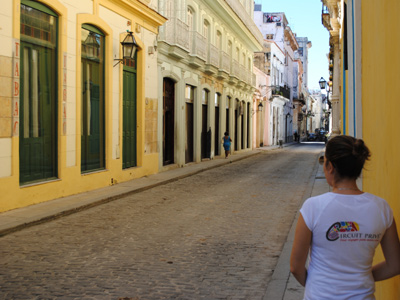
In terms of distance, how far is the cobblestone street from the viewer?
5086 millimetres

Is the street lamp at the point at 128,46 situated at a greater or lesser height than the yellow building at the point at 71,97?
greater

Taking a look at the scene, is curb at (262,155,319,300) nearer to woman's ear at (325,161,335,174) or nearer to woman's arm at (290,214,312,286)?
woman's arm at (290,214,312,286)

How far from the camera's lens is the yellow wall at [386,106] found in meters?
2.67

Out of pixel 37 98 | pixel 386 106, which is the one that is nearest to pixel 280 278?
pixel 386 106

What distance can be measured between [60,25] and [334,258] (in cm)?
1038

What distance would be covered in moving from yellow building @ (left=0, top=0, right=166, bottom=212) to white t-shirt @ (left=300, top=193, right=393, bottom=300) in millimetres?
8052

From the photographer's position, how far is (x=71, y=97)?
11.8 metres

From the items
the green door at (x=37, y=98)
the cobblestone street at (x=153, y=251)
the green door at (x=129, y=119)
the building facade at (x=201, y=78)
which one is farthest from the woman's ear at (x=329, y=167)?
the building facade at (x=201, y=78)

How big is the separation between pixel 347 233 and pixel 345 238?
0.08 feet

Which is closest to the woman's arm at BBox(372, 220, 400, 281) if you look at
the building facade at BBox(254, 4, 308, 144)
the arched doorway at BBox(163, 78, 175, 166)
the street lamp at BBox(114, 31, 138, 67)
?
the street lamp at BBox(114, 31, 138, 67)

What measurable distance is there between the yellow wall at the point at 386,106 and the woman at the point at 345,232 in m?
0.41

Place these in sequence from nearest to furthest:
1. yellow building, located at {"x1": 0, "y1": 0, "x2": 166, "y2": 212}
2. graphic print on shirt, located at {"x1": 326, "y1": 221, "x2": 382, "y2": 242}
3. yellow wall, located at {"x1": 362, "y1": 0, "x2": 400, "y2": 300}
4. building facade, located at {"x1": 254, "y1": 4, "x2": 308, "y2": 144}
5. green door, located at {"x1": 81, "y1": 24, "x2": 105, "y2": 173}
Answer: graphic print on shirt, located at {"x1": 326, "y1": 221, "x2": 382, "y2": 242} → yellow wall, located at {"x1": 362, "y1": 0, "x2": 400, "y2": 300} → yellow building, located at {"x1": 0, "y1": 0, "x2": 166, "y2": 212} → green door, located at {"x1": 81, "y1": 24, "x2": 105, "y2": 173} → building facade, located at {"x1": 254, "y1": 4, "x2": 308, "y2": 144}

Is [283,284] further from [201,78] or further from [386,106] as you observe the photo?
[201,78]

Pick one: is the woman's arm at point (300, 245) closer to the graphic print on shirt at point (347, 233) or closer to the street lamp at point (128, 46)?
the graphic print on shirt at point (347, 233)
